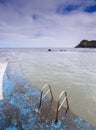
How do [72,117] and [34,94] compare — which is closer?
[72,117]

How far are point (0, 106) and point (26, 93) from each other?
91.0 inches

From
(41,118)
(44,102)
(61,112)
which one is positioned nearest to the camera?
(41,118)

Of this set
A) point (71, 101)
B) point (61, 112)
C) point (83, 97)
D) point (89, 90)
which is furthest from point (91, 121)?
point (89, 90)

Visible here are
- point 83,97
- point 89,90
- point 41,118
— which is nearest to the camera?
point 41,118

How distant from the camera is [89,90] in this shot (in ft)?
31.5

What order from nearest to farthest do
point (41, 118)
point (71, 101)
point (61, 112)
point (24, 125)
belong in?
point (24, 125)
point (41, 118)
point (61, 112)
point (71, 101)

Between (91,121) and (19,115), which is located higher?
(19,115)

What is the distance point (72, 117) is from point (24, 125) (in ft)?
7.79

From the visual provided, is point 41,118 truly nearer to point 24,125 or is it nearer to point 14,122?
point 24,125

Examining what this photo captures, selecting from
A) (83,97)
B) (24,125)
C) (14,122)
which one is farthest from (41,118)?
(83,97)

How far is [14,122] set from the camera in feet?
17.3

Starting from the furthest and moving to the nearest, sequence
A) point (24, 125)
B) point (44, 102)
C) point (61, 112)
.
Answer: point (44, 102), point (61, 112), point (24, 125)

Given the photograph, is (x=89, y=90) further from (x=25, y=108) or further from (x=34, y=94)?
(x=25, y=108)

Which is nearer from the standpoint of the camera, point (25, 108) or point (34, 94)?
point (25, 108)
